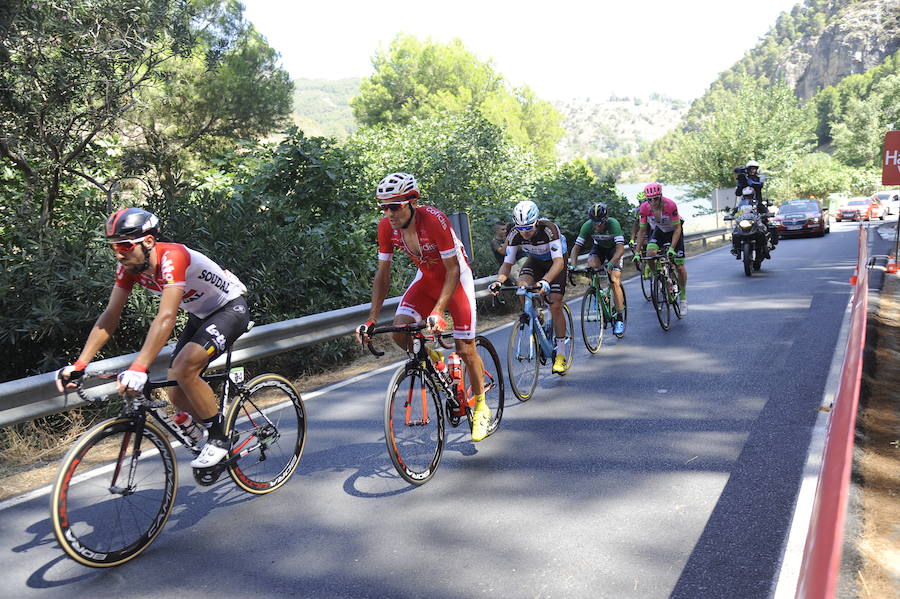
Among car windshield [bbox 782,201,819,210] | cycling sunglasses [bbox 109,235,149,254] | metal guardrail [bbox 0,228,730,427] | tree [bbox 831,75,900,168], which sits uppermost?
tree [bbox 831,75,900,168]

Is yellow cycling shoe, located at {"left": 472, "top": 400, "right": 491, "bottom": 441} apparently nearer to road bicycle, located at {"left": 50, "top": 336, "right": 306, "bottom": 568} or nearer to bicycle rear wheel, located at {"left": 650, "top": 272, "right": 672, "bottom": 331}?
road bicycle, located at {"left": 50, "top": 336, "right": 306, "bottom": 568}

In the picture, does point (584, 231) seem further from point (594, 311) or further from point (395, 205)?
point (395, 205)

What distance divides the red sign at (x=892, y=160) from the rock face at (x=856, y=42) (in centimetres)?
17244

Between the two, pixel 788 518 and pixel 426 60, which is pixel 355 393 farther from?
pixel 426 60

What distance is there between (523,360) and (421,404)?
2226 mm

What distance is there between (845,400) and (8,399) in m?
5.26

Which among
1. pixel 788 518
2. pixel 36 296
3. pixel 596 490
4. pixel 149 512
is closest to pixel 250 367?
pixel 36 296

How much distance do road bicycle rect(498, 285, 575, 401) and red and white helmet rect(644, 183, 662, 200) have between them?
4.03 m

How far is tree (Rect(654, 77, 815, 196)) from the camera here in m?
58.5

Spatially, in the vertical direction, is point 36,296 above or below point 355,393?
above

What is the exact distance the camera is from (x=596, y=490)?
4.88m

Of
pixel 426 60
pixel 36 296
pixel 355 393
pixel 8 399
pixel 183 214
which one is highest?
pixel 426 60

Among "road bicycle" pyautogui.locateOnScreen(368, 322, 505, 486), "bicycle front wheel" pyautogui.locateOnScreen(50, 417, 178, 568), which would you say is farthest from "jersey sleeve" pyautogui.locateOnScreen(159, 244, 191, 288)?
"road bicycle" pyautogui.locateOnScreen(368, 322, 505, 486)

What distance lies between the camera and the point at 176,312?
Result: 4.30 metres
